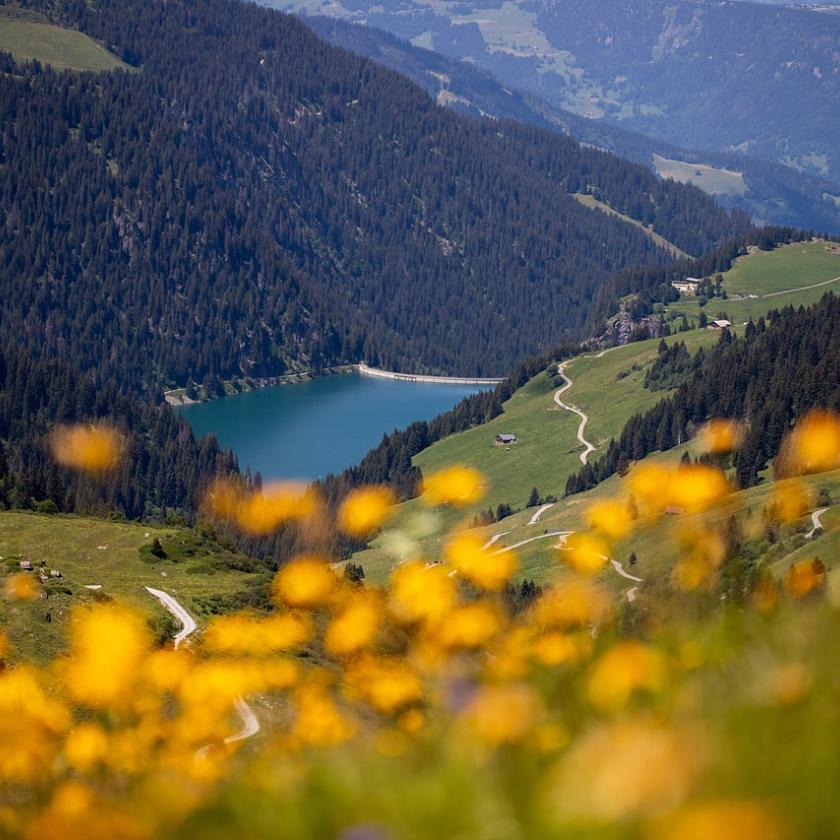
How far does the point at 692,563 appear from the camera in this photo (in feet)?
48.7

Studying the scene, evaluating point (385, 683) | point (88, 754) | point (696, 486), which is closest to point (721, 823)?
point (88, 754)

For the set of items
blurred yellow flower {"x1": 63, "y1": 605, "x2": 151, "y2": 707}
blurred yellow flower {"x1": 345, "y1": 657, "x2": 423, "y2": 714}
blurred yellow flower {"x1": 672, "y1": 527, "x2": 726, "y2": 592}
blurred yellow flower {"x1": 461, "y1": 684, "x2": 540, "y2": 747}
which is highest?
blurred yellow flower {"x1": 461, "y1": 684, "x2": 540, "y2": 747}

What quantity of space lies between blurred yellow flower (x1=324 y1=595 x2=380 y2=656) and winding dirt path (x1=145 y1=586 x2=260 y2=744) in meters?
5.70

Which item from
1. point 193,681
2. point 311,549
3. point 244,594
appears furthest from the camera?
point 311,549

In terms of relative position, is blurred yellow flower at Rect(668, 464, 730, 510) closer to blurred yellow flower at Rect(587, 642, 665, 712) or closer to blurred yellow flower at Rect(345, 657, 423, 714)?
blurred yellow flower at Rect(345, 657, 423, 714)

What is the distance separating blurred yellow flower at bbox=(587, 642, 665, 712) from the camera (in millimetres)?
10117

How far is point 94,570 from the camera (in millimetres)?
73812

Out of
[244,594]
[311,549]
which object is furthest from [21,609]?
[311,549]

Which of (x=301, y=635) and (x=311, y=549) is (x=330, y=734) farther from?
(x=311, y=549)

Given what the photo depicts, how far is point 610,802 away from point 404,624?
25358 millimetres

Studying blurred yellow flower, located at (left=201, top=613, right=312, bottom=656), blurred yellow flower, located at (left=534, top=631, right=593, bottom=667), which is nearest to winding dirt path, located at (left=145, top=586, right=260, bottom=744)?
blurred yellow flower, located at (left=201, top=613, right=312, bottom=656)

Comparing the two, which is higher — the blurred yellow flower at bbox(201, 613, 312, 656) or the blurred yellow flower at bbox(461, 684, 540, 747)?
the blurred yellow flower at bbox(461, 684, 540, 747)

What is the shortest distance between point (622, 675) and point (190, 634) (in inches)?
1660

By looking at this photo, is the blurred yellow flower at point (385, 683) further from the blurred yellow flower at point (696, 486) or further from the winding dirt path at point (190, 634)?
the blurred yellow flower at point (696, 486)
